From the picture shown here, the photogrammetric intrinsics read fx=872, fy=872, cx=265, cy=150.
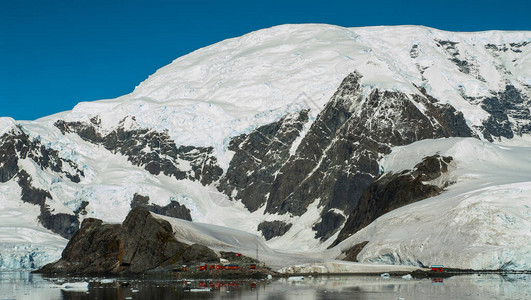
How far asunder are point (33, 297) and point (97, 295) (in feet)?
35.6

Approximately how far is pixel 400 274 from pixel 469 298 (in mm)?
66883

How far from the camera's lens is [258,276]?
648 feet

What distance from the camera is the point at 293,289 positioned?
157 meters

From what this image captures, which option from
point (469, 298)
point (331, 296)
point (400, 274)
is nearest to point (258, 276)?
point (400, 274)

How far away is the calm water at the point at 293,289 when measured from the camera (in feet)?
464

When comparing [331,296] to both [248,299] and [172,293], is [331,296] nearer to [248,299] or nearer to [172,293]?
[248,299]

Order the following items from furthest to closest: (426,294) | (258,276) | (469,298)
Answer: (258,276)
(426,294)
(469,298)

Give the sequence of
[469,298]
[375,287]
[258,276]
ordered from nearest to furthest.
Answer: [469,298], [375,287], [258,276]

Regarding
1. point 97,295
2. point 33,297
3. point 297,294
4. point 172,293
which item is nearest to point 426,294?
point 297,294

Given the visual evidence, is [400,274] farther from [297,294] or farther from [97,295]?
[97,295]

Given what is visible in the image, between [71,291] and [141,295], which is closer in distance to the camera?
[141,295]

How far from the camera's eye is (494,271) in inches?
7849

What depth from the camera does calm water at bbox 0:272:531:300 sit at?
141500 millimetres

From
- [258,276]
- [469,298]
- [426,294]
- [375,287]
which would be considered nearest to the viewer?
[469,298]
